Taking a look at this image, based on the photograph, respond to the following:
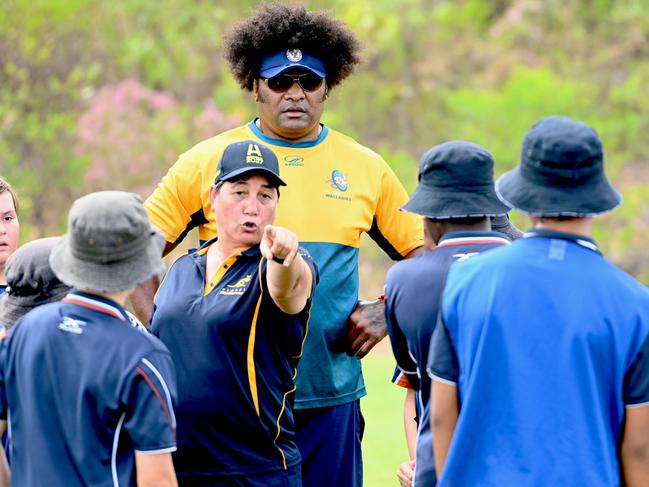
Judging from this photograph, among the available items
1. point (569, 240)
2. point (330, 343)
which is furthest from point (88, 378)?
point (330, 343)

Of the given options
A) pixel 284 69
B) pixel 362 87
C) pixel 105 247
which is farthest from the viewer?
pixel 362 87

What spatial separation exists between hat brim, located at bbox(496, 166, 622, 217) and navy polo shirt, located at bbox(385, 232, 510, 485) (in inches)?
14.1

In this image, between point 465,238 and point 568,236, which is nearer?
point 568,236

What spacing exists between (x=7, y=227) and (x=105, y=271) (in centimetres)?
168

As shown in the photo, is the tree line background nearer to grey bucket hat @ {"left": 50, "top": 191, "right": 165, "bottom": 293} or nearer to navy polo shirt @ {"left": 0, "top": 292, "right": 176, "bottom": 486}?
grey bucket hat @ {"left": 50, "top": 191, "right": 165, "bottom": 293}

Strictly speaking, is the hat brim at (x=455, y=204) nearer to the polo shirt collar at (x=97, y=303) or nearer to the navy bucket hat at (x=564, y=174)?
the navy bucket hat at (x=564, y=174)

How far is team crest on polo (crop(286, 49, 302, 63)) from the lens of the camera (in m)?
5.57

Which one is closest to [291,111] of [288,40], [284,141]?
[284,141]

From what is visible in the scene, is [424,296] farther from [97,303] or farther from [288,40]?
[288,40]

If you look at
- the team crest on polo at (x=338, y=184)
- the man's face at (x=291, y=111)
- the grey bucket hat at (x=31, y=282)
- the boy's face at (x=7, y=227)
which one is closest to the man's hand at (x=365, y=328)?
the team crest on polo at (x=338, y=184)

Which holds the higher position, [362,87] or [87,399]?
[362,87]

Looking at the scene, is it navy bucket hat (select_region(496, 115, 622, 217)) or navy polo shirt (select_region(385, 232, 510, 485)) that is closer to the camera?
navy bucket hat (select_region(496, 115, 622, 217))

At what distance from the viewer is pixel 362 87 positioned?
25.1 meters

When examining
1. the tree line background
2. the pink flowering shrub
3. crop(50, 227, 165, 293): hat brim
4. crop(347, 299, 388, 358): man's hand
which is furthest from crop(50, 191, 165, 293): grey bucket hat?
the pink flowering shrub
